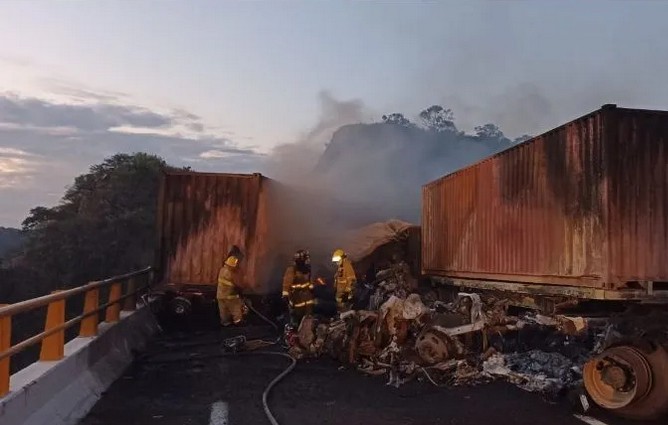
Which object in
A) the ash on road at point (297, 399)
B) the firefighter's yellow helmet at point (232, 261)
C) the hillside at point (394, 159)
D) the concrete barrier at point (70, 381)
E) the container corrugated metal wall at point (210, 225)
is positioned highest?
the hillside at point (394, 159)

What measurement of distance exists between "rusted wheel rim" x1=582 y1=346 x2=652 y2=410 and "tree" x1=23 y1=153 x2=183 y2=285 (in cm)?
2364

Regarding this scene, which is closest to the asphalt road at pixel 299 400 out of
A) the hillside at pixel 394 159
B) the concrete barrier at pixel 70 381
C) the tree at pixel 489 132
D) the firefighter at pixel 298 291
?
the concrete barrier at pixel 70 381

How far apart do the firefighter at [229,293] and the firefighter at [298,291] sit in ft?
3.32

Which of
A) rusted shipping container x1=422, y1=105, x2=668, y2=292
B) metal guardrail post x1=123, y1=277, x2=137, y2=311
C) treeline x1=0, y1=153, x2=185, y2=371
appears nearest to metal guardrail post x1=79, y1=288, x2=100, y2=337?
metal guardrail post x1=123, y1=277, x2=137, y2=311

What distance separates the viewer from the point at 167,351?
9.75 metres

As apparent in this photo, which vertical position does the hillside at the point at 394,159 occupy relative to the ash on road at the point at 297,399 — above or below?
above

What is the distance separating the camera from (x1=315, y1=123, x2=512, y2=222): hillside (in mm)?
43719

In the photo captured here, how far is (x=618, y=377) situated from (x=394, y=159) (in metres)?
57.7

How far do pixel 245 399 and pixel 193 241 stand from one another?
688 cm

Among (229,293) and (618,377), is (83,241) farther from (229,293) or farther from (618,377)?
(618,377)

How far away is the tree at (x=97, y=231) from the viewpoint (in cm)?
3053

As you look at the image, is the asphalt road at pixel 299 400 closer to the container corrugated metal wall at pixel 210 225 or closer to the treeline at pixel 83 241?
the container corrugated metal wall at pixel 210 225

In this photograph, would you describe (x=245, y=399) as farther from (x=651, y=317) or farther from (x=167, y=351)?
(x=651, y=317)

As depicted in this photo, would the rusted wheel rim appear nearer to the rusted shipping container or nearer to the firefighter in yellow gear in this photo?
the rusted shipping container
